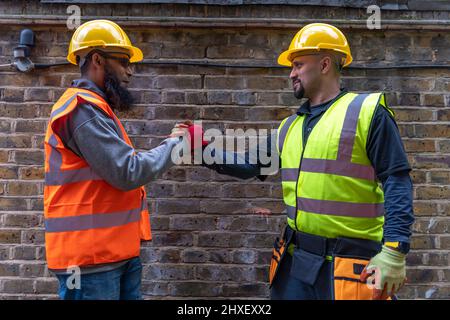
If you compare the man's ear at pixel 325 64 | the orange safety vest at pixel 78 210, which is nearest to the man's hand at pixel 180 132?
the orange safety vest at pixel 78 210

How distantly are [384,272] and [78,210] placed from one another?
1.53m

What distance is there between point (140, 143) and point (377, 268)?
2061mm

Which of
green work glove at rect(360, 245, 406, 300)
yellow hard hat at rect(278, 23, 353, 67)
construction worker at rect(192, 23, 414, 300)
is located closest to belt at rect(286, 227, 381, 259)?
construction worker at rect(192, 23, 414, 300)

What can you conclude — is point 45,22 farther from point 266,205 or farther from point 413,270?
point 413,270

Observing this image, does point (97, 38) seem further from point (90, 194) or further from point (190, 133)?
point (90, 194)

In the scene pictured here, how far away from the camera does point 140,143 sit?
10.7ft

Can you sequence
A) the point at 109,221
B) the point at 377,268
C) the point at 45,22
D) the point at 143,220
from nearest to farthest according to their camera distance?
the point at 377,268 < the point at 109,221 < the point at 143,220 < the point at 45,22

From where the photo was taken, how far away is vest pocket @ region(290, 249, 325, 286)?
82.7 inches

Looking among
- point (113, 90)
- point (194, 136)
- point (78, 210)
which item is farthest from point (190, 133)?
point (78, 210)

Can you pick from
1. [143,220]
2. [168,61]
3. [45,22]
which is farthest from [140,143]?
[45,22]

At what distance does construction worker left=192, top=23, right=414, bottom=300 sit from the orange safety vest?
97 centimetres

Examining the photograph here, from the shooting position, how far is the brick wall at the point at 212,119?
3215mm

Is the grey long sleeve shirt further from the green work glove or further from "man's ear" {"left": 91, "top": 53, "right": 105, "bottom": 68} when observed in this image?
the green work glove

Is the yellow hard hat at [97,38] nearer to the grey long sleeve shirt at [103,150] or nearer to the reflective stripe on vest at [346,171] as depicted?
the grey long sleeve shirt at [103,150]
